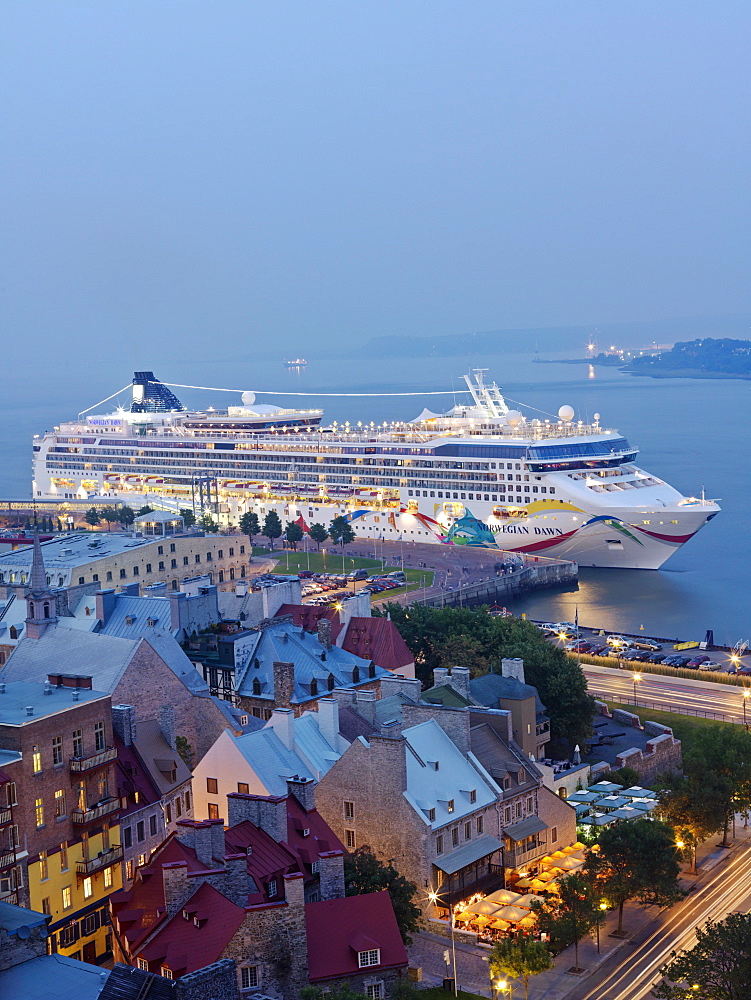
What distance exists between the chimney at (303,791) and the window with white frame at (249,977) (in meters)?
5.69

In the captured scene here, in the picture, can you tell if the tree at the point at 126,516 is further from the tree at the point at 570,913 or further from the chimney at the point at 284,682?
the tree at the point at 570,913

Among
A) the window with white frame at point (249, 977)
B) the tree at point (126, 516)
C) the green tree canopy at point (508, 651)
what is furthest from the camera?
the tree at point (126, 516)

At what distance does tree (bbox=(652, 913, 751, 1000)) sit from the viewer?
940 inches

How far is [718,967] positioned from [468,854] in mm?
7846

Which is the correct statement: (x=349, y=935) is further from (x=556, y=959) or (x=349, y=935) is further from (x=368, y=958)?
(x=556, y=959)

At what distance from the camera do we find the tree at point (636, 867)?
30.0 m

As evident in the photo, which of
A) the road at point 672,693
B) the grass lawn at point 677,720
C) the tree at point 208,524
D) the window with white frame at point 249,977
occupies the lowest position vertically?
the road at point 672,693

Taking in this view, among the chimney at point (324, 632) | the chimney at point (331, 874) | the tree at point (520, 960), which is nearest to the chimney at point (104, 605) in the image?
the chimney at point (324, 632)

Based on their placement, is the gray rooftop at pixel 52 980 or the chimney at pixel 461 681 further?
the chimney at pixel 461 681

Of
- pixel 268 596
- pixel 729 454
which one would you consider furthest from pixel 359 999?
pixel 729 454

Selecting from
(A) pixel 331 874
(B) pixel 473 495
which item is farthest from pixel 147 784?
(B) pixel 473 495

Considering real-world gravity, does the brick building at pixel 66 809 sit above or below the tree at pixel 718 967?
above

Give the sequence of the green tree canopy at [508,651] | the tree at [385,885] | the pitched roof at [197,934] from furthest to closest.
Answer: the green tree canopy at [508,651] < the tree at [385,885] < the pitched roof at [197,934]

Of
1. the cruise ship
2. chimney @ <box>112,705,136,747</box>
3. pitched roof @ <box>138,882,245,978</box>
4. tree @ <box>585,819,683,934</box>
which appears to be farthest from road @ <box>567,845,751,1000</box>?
the cruise ship
